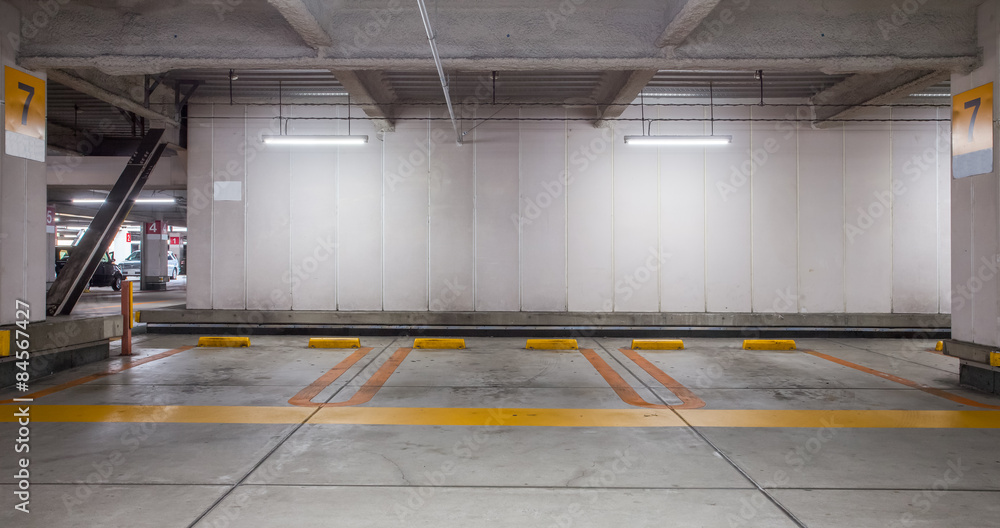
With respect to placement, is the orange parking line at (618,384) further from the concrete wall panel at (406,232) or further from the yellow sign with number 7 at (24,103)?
the yellow sign with number 7 at (24,103)

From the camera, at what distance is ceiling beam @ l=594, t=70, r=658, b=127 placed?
807 centimetres

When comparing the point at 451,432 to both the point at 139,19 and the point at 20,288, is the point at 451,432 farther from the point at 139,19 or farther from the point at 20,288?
the point at 139,19

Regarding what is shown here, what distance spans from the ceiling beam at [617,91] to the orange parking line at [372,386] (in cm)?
575

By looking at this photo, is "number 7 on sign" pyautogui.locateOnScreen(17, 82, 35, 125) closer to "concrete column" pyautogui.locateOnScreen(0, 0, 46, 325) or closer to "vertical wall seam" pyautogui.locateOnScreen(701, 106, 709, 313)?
"concrete column" pyautogui.locateOnScreen(0, 0, 46, 325)

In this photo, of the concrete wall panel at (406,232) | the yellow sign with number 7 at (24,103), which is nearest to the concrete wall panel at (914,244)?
the concrete wall panel at (406,232)

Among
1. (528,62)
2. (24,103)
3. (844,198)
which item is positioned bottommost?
(844,198)

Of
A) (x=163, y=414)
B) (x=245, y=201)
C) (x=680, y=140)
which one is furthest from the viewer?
(x=245, y=201)

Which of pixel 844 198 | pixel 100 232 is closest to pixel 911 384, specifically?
pixel 844 198

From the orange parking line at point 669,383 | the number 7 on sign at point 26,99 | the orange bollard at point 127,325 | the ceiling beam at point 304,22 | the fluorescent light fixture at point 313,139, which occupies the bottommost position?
the orange parking line at point 669,383

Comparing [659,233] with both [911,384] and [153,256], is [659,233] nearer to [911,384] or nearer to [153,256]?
[911,384]

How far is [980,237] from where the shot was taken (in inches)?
246

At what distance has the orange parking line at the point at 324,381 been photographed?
5453 millimetres

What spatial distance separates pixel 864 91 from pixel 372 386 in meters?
10.2

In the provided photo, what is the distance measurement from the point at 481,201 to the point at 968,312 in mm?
7898
